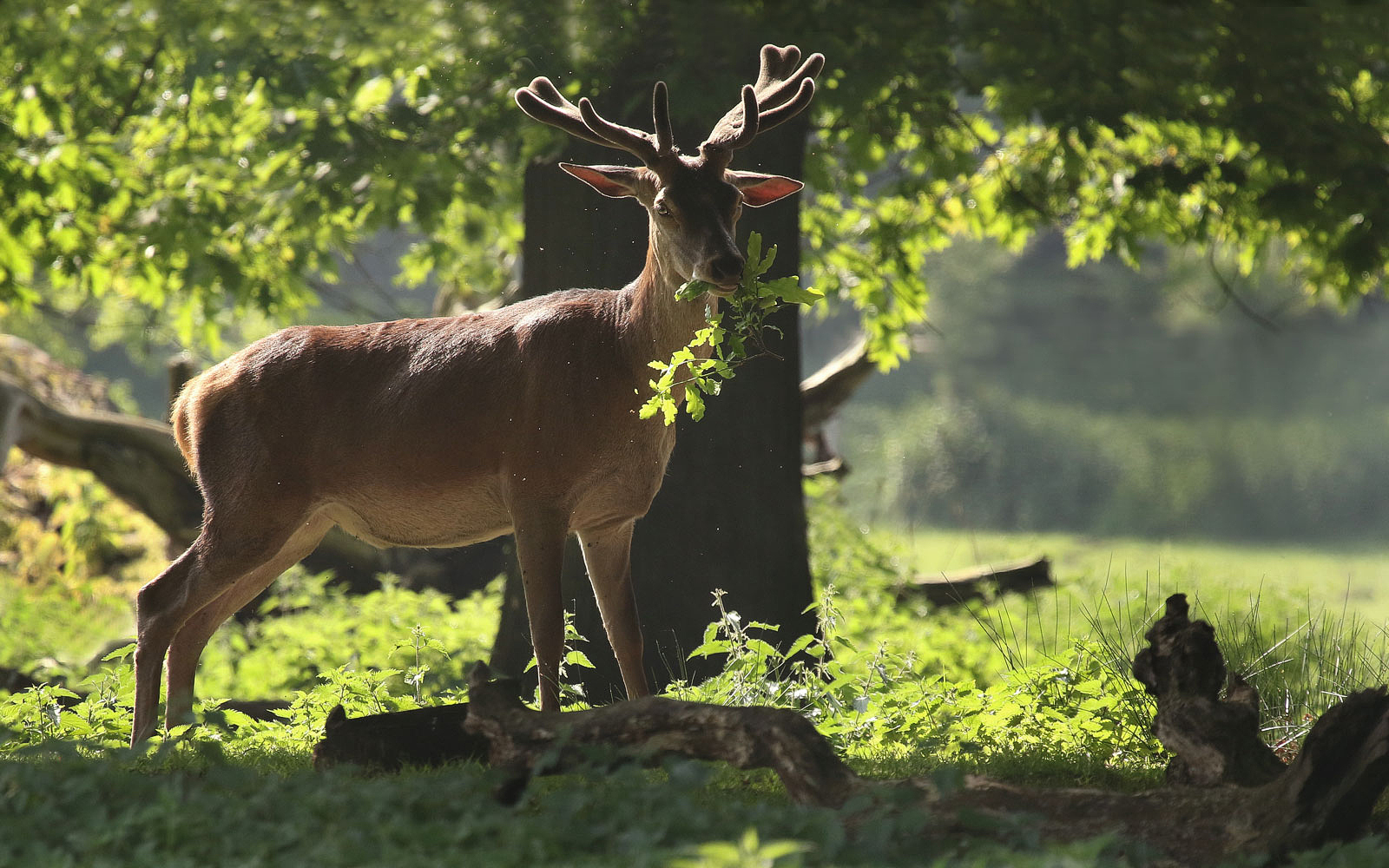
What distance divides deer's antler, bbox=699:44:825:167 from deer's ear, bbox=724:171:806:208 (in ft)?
0.40

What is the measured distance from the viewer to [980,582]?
871 cm

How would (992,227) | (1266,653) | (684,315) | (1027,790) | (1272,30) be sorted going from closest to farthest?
(1027,790), (684,315), (1266,653), (1272,30), (992,227)

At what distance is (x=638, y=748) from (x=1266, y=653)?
2.48 metres

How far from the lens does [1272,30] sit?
6945mm

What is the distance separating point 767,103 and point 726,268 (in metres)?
1.09

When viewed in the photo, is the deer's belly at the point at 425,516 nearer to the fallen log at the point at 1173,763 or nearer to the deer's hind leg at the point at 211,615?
the deer's hind leg at the point at 211,615

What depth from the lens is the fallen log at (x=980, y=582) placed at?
28.4 ft

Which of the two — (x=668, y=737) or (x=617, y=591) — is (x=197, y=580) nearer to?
(x=617, y=591)

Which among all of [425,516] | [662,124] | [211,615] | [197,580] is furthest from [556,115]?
[211,615]

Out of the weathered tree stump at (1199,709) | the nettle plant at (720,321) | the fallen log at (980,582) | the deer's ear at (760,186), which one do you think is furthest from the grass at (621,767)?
the deer's ear at (760,186)

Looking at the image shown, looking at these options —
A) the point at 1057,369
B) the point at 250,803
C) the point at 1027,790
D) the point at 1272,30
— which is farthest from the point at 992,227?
the point at 1057,369

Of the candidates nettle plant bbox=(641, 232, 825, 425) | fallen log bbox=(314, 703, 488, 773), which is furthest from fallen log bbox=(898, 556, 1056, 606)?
fallen log bbox=(314, 703, 488, 773)

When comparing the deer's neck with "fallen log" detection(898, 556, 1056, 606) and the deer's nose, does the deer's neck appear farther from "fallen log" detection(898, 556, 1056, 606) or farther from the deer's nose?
"fallen log" detection(898, 556, 1056, 606)

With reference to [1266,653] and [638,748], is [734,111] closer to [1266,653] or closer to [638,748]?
[638,748]
